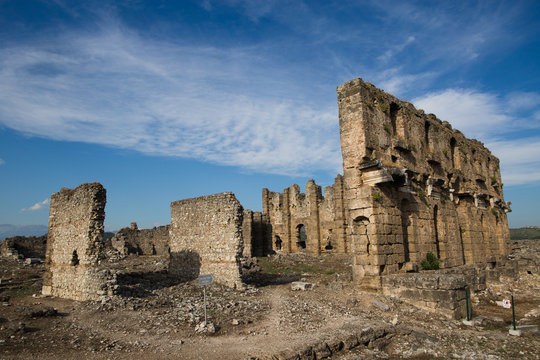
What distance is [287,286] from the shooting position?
13742mm

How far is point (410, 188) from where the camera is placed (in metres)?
13.8

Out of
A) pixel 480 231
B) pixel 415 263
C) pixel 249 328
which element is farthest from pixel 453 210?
pixel 249 328

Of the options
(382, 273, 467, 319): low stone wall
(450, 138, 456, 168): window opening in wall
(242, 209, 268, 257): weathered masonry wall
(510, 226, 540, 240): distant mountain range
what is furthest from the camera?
(510, 226, 540, 240): distant mountain range

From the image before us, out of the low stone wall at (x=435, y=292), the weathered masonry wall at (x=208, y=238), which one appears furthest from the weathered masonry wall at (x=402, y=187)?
the weathered masonry wall at (x=208, y=238)

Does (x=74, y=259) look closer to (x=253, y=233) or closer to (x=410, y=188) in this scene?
(x=410, y=188)

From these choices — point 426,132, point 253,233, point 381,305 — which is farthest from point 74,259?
point 253,233

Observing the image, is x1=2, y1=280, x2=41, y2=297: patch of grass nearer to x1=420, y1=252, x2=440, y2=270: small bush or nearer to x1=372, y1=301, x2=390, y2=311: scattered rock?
x1=372, y1=301, x2=390, y2=311: scattered rock

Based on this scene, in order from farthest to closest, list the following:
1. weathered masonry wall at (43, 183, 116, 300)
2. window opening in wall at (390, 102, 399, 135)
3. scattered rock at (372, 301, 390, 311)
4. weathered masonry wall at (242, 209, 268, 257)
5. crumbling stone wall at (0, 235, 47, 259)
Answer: weathered masonry wall at (242, 209, 268, 257) → crumbling stone wall at (0, 235, 47, 259) → window opening in wall at (390, 102, 399, 135) → weathered masonry wall at (43, 183, 116, 300) → scattered rock at (372, 301, 390, 311)

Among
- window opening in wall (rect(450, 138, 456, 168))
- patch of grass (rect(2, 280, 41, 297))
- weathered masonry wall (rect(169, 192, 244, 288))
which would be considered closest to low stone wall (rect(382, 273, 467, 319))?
weathered masonry wall (rect(169, 192, 244, 288))

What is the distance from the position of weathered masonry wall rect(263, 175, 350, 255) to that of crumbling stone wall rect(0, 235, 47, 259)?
17.9 m

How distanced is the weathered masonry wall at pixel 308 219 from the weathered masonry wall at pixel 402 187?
8731mm

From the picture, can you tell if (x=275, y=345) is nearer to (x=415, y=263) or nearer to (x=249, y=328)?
(x=249, y=328)

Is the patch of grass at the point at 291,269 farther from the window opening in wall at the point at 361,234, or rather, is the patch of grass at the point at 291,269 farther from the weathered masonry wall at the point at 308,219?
the window opening in wall at the point at 361,234

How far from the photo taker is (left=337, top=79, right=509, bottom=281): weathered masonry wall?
11.9 metres
